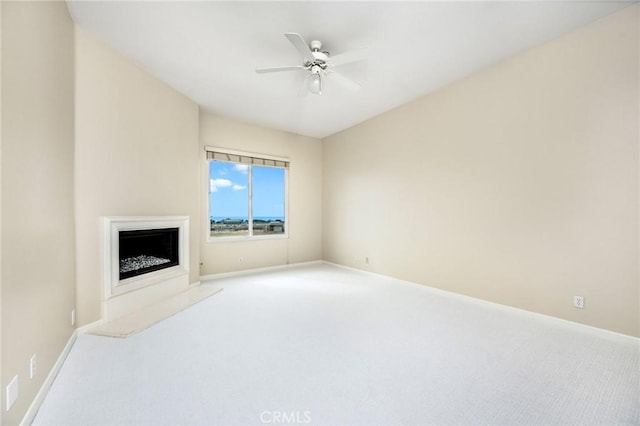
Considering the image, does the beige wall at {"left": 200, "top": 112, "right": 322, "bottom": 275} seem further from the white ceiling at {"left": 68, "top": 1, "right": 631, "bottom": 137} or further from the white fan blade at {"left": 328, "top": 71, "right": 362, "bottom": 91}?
the white fan blade at {"left": 328, "top": 71, "right": 362, "bottom": 91}

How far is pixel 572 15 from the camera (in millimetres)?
2480

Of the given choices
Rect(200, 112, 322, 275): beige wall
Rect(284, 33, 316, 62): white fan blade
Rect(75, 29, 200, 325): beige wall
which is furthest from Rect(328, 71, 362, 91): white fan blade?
Rect(200, 112, 322, 275): beige wall

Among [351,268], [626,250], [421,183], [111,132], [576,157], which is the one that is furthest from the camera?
[351,268]

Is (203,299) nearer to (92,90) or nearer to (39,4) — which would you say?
(92,90)

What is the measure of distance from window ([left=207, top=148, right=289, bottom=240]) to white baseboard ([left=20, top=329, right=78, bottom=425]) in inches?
108

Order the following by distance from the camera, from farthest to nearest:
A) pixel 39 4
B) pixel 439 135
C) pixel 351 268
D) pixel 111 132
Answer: pixel 351 268, pixel 439 135, pixel 111 132, pixel 39 4

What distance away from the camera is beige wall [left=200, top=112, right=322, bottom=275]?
476cm


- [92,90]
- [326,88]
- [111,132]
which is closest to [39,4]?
[92,90]

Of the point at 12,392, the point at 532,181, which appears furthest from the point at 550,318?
the point at 12,392

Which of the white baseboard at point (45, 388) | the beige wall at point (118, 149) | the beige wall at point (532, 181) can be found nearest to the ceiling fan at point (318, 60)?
the beige wall at point (118, 149)

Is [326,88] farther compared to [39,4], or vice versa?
[326,88]

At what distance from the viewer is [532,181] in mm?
2986

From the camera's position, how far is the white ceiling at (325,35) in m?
2.35

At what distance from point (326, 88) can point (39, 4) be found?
2.86 metres
